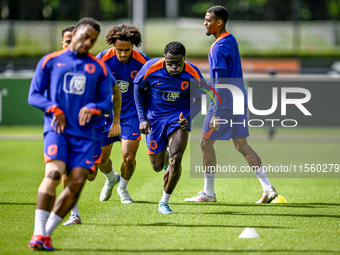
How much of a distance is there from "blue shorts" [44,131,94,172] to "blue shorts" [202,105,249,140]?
279 cm

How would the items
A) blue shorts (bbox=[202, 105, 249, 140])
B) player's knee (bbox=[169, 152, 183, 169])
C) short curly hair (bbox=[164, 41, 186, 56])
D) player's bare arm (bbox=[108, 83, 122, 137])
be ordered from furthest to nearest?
blue shorts (bbox=[202, 105, 249, 140]) < player's knee (bbox=[169, 152, 183, 169]) < short curly hair (bbox=[164, 41, 186, 56]) < player's bare arm (bbox=[108, 83, 122, 137])

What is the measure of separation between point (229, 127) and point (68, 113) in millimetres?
3068

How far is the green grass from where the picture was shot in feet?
17.1

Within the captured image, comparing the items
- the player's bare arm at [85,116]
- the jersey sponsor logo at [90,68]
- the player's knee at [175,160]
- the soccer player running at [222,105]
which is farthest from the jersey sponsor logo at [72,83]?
the soccer player running at [222,105]

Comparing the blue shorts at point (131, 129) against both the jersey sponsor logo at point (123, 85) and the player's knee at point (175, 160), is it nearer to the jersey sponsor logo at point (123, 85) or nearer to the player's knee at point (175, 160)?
the jersey sponsor logo at point (123, 85)

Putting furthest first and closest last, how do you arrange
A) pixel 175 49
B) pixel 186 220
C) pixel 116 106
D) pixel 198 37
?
pixel 198 37, pixel 175 49, pixel 186 220, pixel 116 106

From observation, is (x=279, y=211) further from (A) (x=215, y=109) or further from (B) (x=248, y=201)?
(A) (x=215, y=109)

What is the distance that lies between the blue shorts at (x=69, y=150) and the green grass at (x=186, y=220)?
809 millimetres

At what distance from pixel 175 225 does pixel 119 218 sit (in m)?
0.80

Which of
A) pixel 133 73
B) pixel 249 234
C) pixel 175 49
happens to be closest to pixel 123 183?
pixel 133 73

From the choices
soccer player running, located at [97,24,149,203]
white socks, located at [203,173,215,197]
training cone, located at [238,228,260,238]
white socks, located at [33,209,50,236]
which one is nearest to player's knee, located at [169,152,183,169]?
soccer player running, located at [97,24,149,203]

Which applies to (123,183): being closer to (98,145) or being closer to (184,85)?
(98,145)

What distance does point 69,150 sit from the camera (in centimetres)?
519

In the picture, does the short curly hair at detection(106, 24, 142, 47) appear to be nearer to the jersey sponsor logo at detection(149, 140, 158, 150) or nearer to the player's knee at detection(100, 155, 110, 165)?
the jersey sponsor logo at detection(149, 140, 158, 150)
